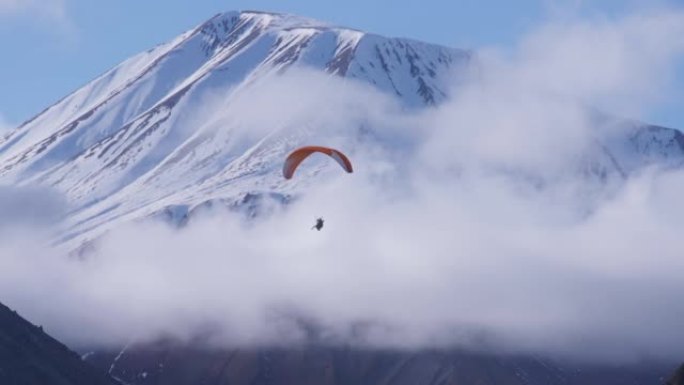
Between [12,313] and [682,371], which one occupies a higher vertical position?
[12,313]

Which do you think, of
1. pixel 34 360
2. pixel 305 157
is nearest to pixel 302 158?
pixel 305 157

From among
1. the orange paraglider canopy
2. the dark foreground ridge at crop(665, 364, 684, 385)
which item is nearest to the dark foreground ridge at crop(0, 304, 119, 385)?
the orange paraglider canopy

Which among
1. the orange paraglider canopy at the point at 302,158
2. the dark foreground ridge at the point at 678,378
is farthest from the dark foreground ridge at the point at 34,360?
the dark foreground ridge at the point at 678,378

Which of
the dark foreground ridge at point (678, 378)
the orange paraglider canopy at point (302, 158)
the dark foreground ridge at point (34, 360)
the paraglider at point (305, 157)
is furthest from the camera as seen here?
the dark foreground ridge at point (34, 360)

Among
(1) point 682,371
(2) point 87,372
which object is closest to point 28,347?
(2) point 87,372

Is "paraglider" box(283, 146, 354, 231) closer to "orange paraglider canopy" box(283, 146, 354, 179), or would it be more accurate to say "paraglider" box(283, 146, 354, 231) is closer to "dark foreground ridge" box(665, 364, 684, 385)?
"orange paraglider canopy" box(283, 146, 354, 179)

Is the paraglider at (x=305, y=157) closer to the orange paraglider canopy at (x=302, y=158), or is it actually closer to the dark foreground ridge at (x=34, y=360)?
the orange paraglider canopy at (x=302, y=158)

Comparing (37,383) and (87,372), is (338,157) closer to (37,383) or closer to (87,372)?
(37,383)

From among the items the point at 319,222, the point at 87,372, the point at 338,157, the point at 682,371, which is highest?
the point at 87,372

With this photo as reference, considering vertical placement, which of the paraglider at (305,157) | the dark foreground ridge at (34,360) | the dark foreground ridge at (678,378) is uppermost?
the dark foreground ridge at (34,360)

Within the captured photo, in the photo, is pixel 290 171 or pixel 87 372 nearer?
pixel 290 171
